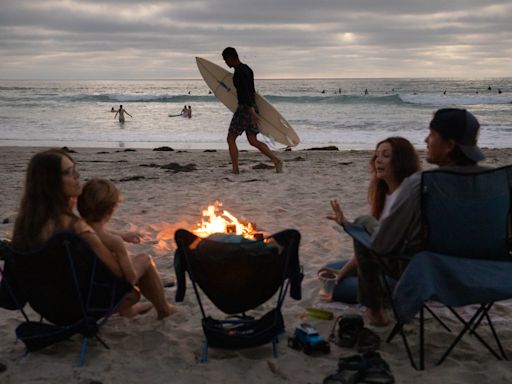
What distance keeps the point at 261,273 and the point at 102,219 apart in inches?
39.7

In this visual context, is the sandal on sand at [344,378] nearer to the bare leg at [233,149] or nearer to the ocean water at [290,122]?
the bare leg at [233,149]

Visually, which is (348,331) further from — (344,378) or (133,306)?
(133,306)

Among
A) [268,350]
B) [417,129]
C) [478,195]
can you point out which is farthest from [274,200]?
[417,129]

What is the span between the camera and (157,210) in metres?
7.19

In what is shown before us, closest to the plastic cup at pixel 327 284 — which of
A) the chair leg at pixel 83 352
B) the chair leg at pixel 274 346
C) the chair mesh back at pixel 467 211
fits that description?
the chair leg at pixel 274 346

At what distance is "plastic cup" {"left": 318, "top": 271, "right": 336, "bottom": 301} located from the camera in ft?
13.8

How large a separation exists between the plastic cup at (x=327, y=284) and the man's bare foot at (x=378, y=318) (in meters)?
0.52

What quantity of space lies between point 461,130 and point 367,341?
4.26 feet

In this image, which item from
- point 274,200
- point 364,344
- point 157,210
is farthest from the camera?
point 274,200

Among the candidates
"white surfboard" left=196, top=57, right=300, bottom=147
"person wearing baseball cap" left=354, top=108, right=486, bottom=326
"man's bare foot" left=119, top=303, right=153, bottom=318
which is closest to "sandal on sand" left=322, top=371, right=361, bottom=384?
"person wearing baseball cap" left=354, top=108, right=486, bottom=326

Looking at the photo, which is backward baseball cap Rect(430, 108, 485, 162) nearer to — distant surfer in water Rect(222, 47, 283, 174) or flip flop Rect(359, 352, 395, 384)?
flip flop Rect(359, 352, 395, 384)

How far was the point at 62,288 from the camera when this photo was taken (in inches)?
123

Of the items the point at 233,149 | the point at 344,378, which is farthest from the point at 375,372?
the point at 233,149

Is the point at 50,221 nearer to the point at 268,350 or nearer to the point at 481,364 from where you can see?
the point at 268,350
